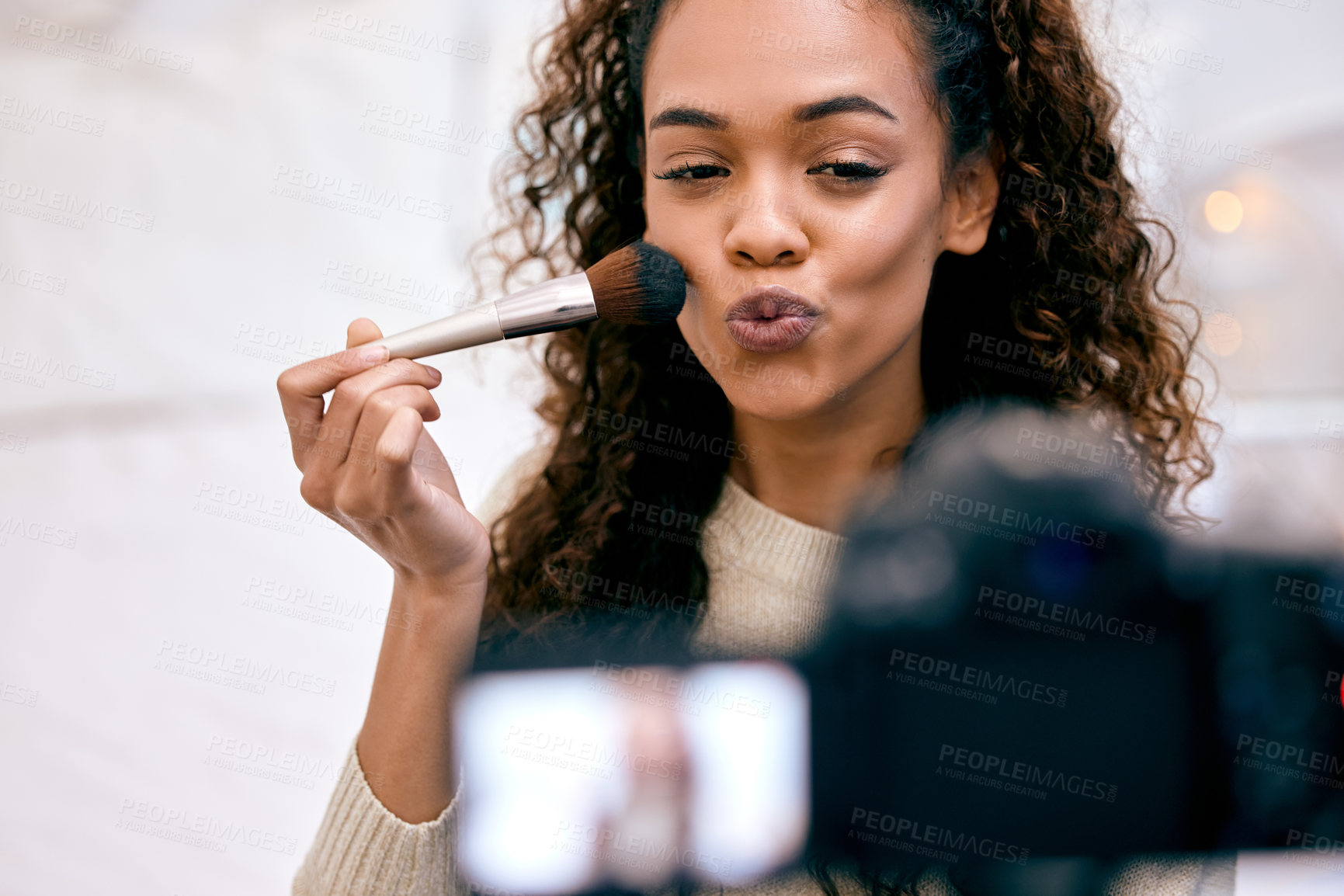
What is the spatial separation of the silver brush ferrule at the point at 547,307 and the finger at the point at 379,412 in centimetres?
6

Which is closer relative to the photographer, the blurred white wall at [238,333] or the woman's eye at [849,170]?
the woman's eye at [849,170]

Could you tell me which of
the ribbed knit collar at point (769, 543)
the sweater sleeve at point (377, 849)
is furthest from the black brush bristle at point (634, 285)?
the sweater sleeve at point (377, 849)

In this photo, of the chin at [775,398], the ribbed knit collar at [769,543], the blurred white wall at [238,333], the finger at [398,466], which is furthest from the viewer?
the blurred white wall at [238,333]

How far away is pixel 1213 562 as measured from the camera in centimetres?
69

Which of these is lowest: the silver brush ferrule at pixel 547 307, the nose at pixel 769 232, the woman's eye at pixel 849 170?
the silver brush ferrule at pixel 547 307

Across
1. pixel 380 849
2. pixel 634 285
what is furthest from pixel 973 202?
pixel 380 849

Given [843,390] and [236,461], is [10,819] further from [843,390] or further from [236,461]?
[843,390]

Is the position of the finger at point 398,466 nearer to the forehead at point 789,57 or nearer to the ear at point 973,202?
the forehead at point 789,57

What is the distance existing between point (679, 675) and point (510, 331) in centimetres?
32

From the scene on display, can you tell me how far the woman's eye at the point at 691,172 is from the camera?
2.02ft

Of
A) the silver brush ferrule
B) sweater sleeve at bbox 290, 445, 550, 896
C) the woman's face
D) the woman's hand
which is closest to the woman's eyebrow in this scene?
the woman's face

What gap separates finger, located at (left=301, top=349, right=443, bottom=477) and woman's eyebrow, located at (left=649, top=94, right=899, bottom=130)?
0.69ft

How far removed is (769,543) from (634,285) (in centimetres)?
25

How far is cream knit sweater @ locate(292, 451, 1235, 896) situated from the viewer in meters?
0.65
